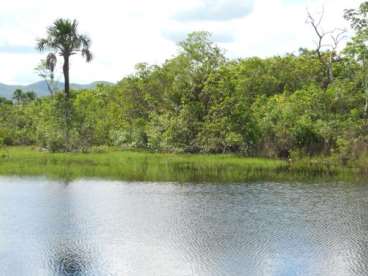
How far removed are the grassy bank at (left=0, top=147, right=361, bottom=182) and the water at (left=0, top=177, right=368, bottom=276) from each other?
3.39 metres

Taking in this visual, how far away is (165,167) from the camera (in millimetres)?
35031

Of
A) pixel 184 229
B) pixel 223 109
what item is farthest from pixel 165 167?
pixel 184 229

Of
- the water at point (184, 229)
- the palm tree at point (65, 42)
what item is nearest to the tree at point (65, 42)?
the palm tree at point (65, 42)

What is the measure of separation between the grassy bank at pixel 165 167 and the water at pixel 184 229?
11.1 ft

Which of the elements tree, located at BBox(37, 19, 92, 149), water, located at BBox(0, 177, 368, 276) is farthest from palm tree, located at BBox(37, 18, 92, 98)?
water, located at BBox(0, 177, 368, 276)

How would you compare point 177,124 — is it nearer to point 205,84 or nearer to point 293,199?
point 205,84

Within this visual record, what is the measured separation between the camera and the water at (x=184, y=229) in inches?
574

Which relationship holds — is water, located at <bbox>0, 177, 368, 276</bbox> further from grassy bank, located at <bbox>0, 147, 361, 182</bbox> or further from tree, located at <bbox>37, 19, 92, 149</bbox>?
tree, located at <bbox>37, 19, 92, 149</bbox>

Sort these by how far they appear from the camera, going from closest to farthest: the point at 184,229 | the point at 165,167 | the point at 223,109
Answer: the point at 184,229
the point at 165,167
the point at 223,109

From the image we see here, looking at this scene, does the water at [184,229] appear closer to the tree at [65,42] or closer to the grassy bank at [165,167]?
the grassy bank at [165,167]

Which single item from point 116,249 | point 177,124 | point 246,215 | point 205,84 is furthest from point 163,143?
point 116,249

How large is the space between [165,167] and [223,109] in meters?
8.85

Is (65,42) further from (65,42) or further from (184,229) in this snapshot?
(184,229)

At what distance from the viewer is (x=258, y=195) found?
25.1 metres
